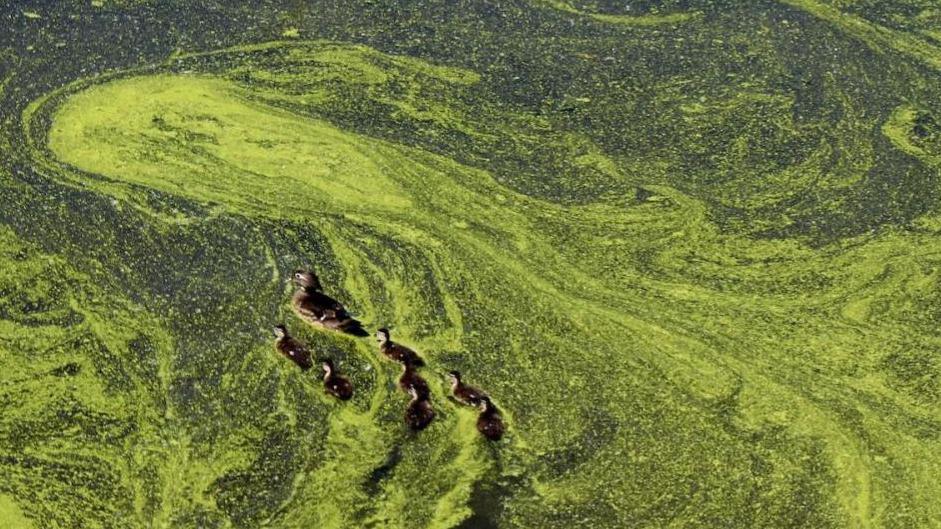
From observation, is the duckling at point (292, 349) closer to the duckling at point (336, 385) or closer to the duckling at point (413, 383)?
the duckling at point (336, 385)

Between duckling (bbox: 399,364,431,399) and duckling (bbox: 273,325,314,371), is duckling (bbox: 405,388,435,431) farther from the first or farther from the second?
duckling (bbox: 273,325,314,371)

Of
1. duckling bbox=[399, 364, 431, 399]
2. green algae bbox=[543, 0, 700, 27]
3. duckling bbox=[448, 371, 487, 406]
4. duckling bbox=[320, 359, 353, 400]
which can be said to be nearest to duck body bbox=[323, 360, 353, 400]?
duckling bbox=[320, 359, 353, 400]

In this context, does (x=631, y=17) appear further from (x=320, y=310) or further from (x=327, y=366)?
(x=327, y=366)

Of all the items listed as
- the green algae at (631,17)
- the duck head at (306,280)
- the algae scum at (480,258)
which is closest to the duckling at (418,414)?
the algae scum at (480,258)

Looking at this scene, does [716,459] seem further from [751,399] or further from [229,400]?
[229,400]

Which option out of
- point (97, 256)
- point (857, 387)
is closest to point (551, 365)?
point (857, 387)
